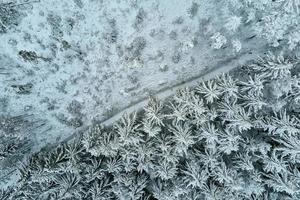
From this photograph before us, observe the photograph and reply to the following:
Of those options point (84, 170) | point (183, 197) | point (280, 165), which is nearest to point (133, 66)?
point (84, 170)

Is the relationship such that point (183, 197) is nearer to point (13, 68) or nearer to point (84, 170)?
point (84, 170)

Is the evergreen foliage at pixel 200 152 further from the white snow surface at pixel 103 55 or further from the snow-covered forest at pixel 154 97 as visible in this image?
the white snow surface at pixel 103 55

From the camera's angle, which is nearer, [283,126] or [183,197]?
[283,126]

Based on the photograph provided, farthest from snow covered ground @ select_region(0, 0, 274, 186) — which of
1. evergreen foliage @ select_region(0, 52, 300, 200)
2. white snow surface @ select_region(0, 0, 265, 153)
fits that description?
evergreen foliage @ select_region(0, 52, 300, 200)

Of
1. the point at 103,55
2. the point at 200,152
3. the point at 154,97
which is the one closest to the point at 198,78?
the point at 154,97

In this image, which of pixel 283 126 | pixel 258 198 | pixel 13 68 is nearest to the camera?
pixel 283 126

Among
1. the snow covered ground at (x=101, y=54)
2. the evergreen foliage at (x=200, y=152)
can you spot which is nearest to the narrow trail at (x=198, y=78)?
the snow covered ground at (x=101, y=54)

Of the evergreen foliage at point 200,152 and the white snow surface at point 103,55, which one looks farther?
the white snow surface at point 103,55

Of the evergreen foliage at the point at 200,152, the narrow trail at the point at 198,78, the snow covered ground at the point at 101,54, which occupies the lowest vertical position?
the evergreen foliage at the point at 200,152
